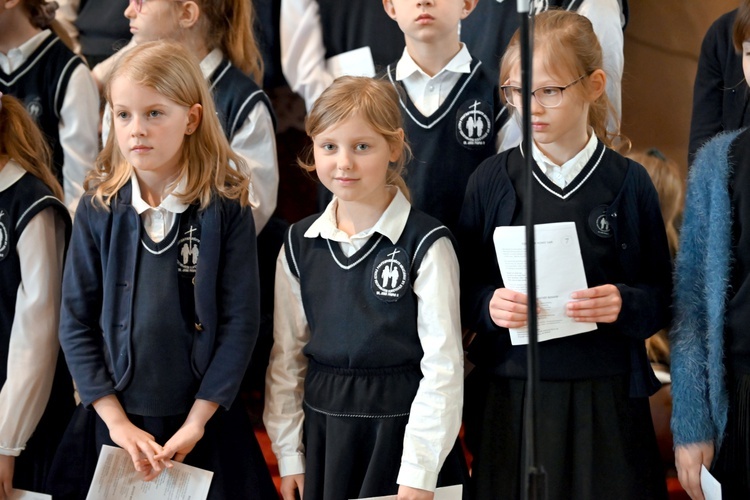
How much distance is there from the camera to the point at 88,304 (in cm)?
228

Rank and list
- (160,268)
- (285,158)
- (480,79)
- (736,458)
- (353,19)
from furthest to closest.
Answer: (285,158) → (353,19) → (480,79) → (160,268) → (736,458)

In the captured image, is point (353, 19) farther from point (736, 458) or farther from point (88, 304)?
point (736, 458)

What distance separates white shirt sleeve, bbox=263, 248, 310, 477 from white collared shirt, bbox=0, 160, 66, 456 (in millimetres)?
556

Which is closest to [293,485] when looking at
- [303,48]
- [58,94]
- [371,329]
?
[371,329]

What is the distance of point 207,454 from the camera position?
2.28m

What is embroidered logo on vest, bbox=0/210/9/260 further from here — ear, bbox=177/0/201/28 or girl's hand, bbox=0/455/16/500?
ear, bbox=177/0/201/28

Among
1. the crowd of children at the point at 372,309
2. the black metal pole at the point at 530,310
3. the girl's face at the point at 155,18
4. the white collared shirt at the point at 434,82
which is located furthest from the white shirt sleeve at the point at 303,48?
the black metal pole at the point at 530,310

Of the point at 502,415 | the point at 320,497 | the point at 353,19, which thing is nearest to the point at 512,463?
the point at 502,415

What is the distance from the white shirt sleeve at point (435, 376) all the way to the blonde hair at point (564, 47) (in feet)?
1.52

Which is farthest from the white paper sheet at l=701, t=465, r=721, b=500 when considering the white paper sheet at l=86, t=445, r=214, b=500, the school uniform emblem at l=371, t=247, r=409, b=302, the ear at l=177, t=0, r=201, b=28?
the ear at l=177, t=0, r=201, b=28

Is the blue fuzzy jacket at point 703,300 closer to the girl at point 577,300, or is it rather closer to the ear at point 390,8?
the girl at point 577,300

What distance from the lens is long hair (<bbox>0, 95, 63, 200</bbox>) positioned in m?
2.46

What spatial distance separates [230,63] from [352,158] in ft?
2.63

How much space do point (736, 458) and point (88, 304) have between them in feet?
4.90
